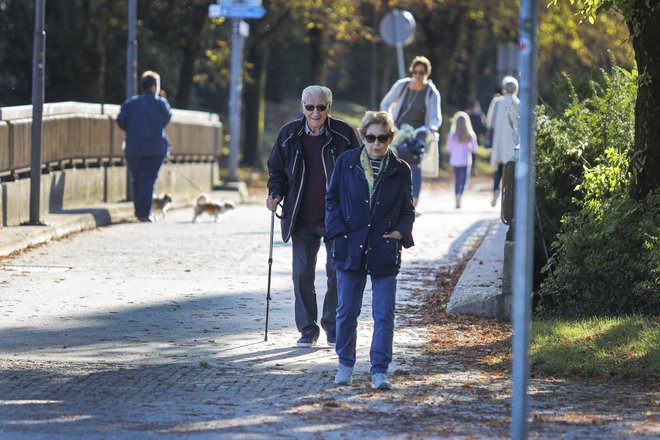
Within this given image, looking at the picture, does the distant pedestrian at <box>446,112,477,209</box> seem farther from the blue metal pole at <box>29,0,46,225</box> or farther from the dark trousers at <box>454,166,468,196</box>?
the blue metal pole at <box>29,0,46,225</box>

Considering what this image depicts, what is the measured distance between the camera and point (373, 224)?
26.6ft

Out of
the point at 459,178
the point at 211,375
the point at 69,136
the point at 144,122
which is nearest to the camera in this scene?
the point at 211,375

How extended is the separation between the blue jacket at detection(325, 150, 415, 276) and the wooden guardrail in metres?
8.68

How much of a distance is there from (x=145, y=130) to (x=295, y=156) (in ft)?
33.7

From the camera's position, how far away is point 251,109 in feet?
120

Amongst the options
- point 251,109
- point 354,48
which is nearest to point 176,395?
point 251,109

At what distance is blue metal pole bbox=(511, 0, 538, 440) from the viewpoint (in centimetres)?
543

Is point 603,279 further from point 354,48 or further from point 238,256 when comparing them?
point 354,48

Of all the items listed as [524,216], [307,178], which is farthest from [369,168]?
[524,216]

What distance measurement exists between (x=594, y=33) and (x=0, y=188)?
31.6 m

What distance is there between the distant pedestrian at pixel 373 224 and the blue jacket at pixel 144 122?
1150 centimetres

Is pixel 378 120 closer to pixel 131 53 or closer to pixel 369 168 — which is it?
pixel 369 168

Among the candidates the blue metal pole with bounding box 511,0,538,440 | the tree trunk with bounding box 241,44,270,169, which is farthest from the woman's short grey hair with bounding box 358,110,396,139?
the tree trunk with bounding box 241,44,270,169

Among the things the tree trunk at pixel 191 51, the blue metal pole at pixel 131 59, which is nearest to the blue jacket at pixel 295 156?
the blue metal pole at pixel 131 59
